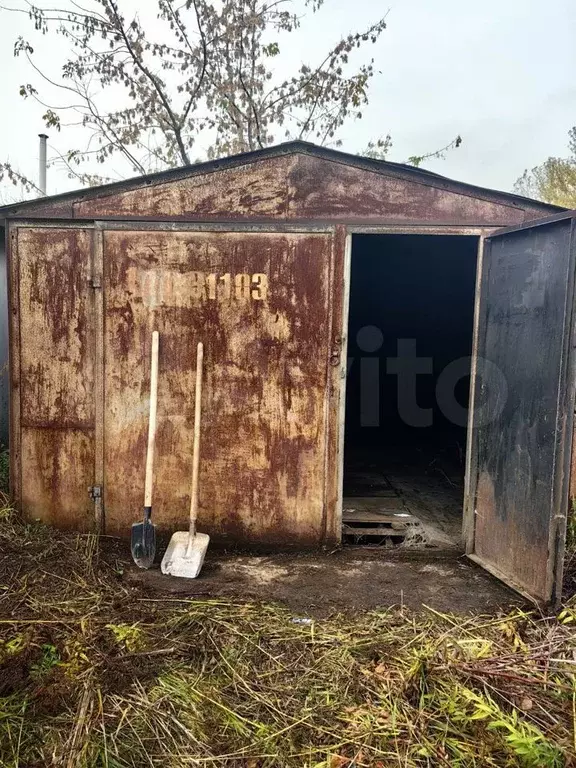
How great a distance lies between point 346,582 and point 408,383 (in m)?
6.09

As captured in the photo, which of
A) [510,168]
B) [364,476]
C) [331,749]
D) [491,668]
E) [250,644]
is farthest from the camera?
[510,168]

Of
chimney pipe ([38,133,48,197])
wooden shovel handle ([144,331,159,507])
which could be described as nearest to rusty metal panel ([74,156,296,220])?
wooden shovel handle ([144,331,159,507])

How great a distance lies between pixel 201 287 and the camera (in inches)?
151

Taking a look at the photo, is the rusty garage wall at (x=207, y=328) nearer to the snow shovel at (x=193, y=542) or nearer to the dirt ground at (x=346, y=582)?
the snow shovel at (x=193, y=542)

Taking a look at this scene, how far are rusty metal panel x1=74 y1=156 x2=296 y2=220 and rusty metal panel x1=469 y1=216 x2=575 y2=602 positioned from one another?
1553mm

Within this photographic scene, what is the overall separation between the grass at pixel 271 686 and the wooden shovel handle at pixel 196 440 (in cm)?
64

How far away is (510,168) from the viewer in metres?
18.9

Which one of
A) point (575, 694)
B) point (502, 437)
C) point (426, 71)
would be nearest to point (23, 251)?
point (502, 437)

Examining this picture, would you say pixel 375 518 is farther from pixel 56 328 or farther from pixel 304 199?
pixel 56 328

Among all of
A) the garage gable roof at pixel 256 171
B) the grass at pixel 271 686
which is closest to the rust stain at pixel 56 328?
the garage gable roof at pixel 256 171

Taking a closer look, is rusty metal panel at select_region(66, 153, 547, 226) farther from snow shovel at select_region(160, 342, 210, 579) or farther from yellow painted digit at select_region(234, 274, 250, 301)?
snow shovel at select_region(160, 342, 210, 579)

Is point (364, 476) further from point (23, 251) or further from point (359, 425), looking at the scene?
point (23, 251)

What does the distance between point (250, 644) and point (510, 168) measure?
795 inches

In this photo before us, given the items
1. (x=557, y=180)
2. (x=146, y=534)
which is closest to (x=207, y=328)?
(x=146, y=534)
